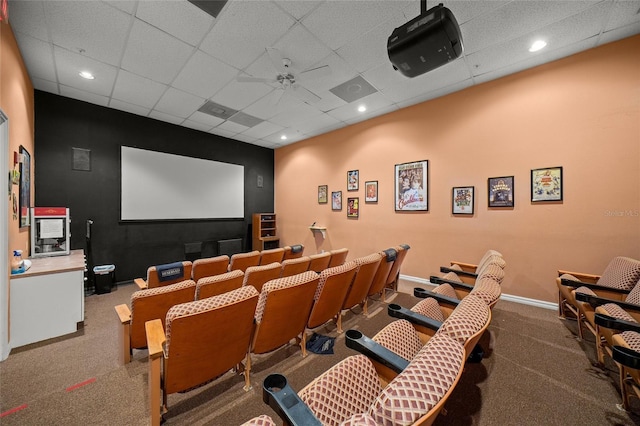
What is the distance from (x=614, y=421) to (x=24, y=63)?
23.6ft

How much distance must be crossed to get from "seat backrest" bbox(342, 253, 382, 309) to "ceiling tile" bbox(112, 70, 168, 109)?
171 inches

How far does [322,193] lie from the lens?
6.49 metres

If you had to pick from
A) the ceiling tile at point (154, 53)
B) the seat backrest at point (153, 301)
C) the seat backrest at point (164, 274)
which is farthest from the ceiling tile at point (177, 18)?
the seat backrest at point (153, 301)

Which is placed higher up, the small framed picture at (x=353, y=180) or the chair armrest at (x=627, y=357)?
the small framed picture at (x=353, y=180)

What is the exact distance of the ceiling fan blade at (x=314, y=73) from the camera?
344 centimetres

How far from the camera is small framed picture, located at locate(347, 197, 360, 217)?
573 cm

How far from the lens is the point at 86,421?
1.57 m

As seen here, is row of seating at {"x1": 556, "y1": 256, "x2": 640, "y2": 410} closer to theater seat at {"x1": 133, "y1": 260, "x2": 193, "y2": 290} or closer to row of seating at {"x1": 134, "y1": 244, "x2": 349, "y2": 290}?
row of seating at {"x1": 134, "y1": 244, "x2": 349, "y2": 290}

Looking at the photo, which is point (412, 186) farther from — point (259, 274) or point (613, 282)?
point (259, 274)

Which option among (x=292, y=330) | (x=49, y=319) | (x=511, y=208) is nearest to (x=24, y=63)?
(x=49, y=319)

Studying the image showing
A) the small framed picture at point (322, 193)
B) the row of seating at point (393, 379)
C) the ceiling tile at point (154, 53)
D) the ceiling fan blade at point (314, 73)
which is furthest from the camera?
the small framed picture at point (322, 193)

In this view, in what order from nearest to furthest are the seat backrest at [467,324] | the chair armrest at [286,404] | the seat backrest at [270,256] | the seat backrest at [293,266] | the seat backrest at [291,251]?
the chair armrest at [286,404] < the seat backrest at [467,324] < the seat backrest at [293,266] < the seat backrest at [270,256] < the seat backrest at [291,251]

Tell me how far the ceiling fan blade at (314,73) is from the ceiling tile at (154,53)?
1.53m

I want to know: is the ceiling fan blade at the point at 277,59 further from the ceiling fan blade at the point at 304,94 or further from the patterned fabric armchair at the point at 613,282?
the patterned fabric armchair at the point at 613,282
